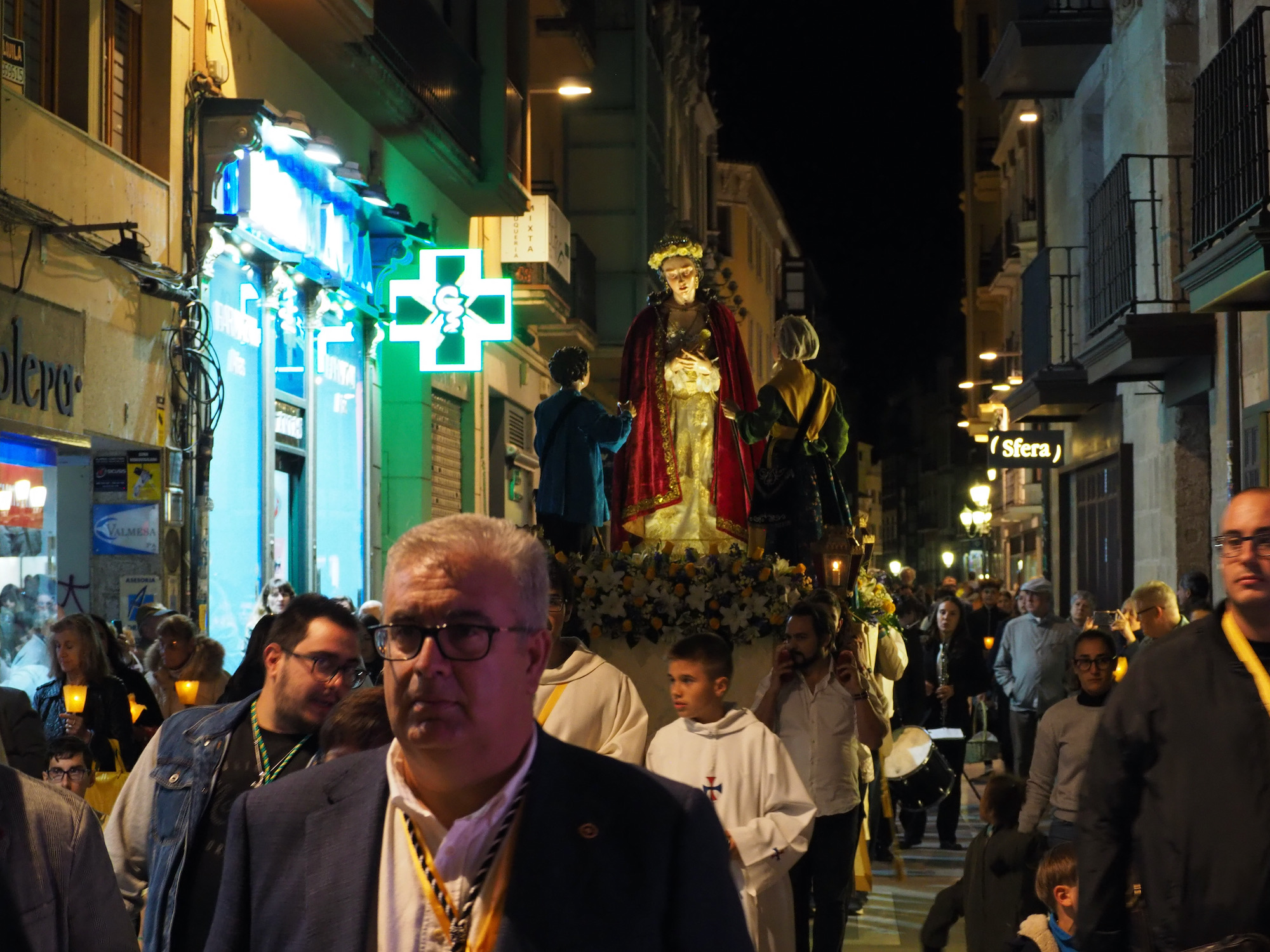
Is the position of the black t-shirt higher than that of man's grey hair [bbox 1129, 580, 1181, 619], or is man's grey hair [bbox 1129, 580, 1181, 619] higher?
man's grey hair [bbox 1129, 580, 1181, 619]

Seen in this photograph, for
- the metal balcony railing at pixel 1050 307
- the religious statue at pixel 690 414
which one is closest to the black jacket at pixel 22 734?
the religious statue at pixel 690 414

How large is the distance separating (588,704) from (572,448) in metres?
5.49

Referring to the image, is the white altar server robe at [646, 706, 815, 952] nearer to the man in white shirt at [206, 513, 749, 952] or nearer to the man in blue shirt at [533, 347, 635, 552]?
the man in white shirt at [206, 513, 749, 952]

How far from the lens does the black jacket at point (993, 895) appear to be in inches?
308

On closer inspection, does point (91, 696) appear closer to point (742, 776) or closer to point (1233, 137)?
point (742, 776)

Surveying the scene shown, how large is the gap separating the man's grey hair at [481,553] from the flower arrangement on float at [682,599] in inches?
287

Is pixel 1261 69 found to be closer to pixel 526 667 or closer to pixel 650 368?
pixel 650 368

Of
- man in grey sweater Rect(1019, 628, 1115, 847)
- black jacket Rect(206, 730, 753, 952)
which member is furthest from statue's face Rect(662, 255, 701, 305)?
black jacket Rect(206, 730, 753, 952)

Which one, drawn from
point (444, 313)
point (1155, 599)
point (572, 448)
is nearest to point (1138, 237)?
point (1155, 599)

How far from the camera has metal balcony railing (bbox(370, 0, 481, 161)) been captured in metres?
17.8

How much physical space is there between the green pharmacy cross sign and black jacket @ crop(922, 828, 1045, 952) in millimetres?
12395

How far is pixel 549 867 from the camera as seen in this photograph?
2.59m

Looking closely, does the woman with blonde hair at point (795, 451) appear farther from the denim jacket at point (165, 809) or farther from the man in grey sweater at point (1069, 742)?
the denim jacket at point (165, 809)

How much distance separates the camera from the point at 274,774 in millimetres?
4648
